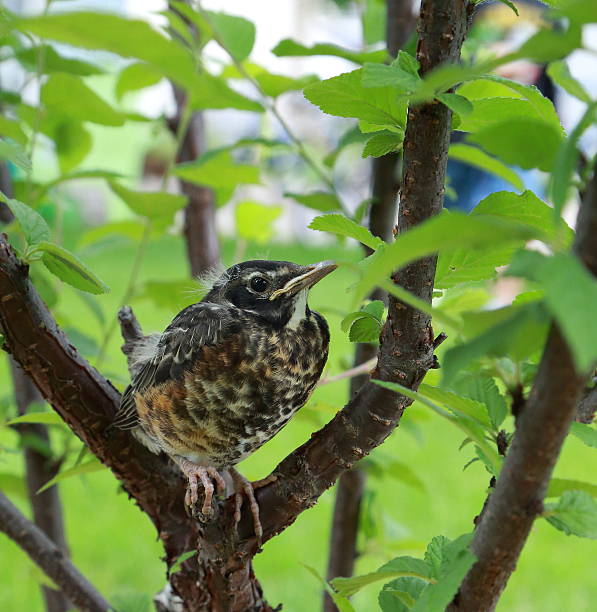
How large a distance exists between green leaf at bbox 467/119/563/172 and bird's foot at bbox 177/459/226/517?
340 mm

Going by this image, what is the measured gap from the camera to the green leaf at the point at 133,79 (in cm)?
79

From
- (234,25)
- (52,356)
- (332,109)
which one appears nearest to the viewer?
(332,109)

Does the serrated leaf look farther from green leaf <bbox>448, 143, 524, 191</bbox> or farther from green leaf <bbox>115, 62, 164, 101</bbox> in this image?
green leaf <bbox>115, 62, 164, 101</bbox>

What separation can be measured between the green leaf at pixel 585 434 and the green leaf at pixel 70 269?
240 mm

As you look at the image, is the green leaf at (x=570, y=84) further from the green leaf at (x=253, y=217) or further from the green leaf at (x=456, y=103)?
the green leaf at (x=253, y=217)

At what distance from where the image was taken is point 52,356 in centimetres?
51

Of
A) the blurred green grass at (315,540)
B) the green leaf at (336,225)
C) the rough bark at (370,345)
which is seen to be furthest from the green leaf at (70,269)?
the blurred green grass at (315,540)

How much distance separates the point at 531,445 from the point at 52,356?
0.34 m

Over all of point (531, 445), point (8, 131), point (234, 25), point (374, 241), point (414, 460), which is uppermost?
point (414, 460)

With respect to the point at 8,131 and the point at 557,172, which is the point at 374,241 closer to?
the point at 557,172

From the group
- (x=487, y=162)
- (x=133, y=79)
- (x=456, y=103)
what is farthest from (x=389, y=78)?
(x=133, y=79)

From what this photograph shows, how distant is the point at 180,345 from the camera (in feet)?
1.92

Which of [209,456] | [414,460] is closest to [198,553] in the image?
[209,456]

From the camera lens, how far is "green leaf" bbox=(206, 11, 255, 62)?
2.01ft
